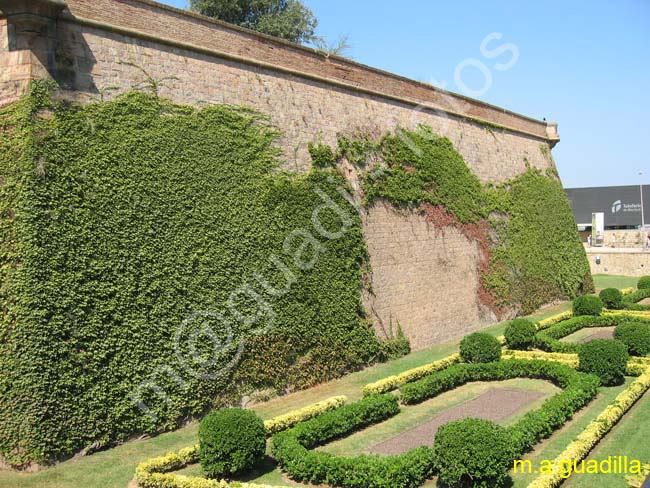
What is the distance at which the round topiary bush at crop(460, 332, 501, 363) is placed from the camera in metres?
12.1

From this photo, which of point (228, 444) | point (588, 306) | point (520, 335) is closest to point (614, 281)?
point (588, 306)

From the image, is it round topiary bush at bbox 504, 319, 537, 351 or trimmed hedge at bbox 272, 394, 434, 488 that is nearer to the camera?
trimmed hedge at bbox 272, 394, 434, 488

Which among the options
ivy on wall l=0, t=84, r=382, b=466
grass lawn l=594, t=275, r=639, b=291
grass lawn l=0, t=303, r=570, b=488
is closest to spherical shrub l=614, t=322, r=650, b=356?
grass lawn l=0, t=303, r=570, b=488

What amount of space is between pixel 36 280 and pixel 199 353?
2.75 meters

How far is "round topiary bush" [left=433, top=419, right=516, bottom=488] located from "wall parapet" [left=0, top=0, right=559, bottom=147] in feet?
25.3

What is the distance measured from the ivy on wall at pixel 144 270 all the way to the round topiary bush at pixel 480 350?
2.62 m

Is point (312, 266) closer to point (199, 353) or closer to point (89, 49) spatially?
point (199, 353)

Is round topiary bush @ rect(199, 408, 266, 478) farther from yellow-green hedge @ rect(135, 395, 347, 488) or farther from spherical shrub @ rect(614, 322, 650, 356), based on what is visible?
spherical shrub @ rect(614, 322, 650, 356)

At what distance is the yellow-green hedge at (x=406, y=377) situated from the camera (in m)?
10.7

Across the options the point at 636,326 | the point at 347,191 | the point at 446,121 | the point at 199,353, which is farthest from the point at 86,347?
the point at 446,121

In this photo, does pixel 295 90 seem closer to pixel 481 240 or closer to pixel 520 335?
pixel 520 335

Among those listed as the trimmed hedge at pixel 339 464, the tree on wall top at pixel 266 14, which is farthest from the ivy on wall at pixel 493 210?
the tree on wall top at pixel 266 14

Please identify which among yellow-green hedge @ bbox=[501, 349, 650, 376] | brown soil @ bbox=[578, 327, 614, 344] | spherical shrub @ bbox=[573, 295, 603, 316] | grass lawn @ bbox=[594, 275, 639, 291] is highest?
grass lawn @ bbox=[594, 275, 639, 291]

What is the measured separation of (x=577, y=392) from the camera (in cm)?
945
